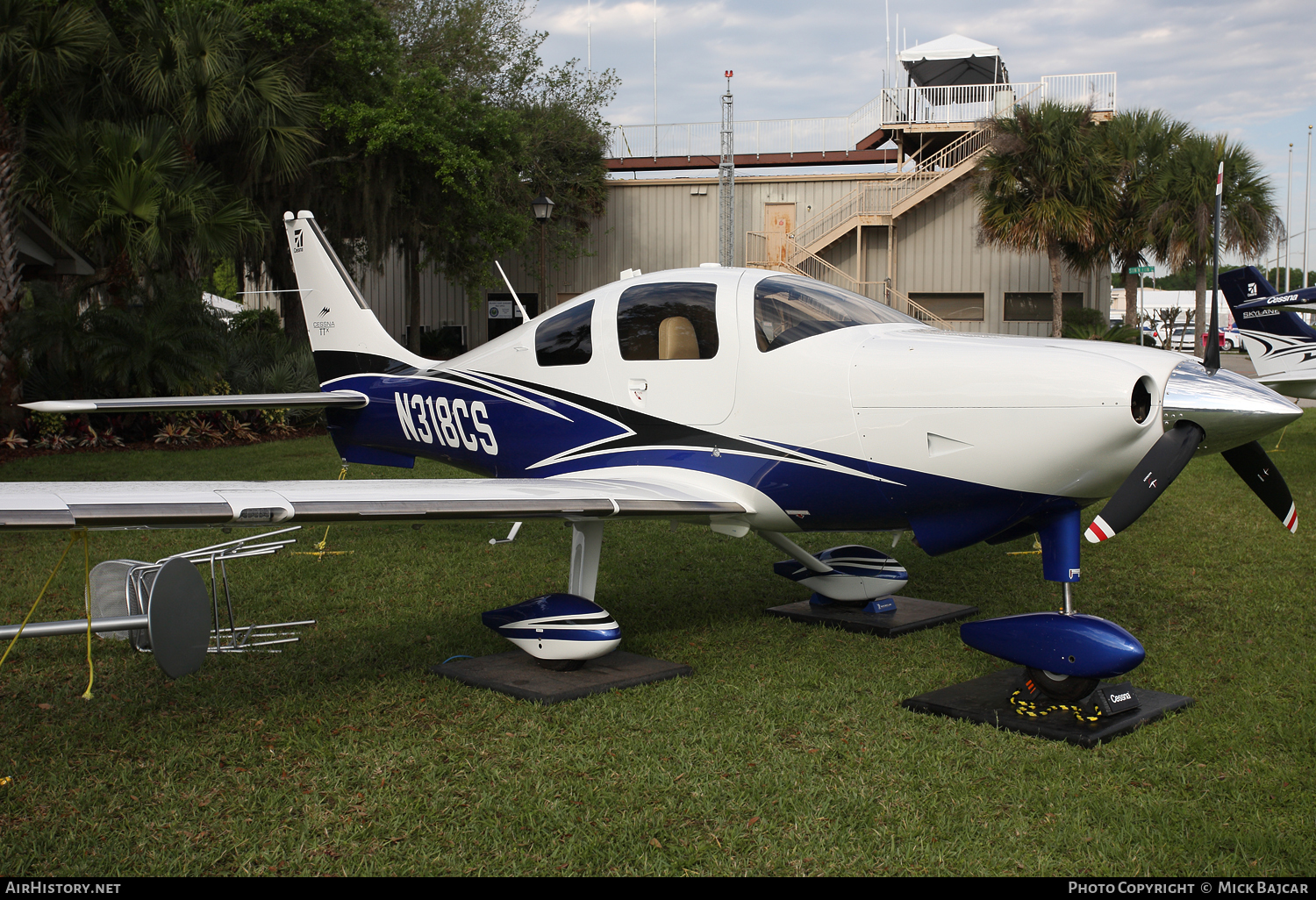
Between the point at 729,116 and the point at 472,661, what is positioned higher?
the point at 729,116

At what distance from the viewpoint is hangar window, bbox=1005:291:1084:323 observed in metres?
32.1

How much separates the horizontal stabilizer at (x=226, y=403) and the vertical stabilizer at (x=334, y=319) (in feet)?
1.05

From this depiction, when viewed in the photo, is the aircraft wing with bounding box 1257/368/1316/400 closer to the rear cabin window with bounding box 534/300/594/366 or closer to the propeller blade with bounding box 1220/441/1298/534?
the propeller blade with bounding box 1220/441/1298/534

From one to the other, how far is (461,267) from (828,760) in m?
25.1

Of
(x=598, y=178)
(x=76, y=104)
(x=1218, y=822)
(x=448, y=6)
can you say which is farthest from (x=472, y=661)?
(x=598, y=178)

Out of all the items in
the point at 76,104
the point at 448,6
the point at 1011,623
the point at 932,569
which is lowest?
the point at 932,569

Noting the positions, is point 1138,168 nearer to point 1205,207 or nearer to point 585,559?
point 1205,207

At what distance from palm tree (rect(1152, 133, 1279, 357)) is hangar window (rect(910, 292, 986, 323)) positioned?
6.65 m

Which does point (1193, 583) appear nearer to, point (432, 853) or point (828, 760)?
point (828, 760)

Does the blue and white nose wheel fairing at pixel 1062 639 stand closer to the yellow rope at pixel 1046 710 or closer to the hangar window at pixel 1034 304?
the yellow rope at pixel 1046 710

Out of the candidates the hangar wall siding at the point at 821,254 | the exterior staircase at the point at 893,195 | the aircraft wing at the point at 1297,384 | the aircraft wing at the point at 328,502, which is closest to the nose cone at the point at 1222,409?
the aircraft wing at the point at 328,502

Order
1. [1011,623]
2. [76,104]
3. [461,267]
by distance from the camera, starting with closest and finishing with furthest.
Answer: [1011,623], [76,104], [461,267]

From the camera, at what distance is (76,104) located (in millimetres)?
15875

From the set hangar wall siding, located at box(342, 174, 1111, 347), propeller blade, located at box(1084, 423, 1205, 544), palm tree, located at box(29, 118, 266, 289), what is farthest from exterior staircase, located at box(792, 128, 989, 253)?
propeller blade, located at box(1084, 423, 1205, 544)
